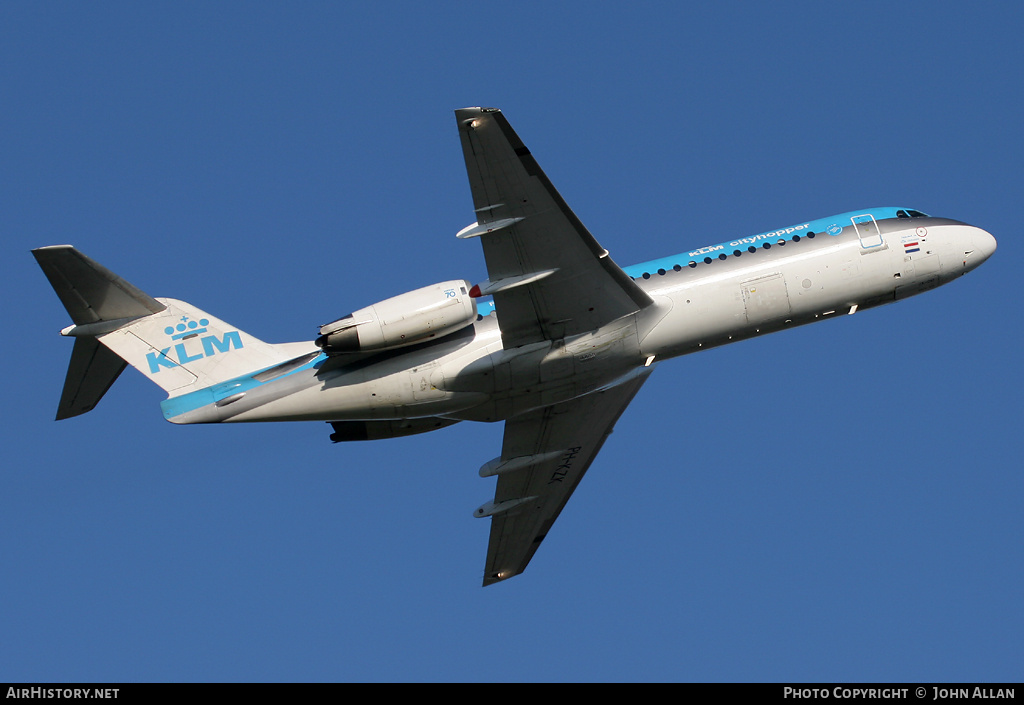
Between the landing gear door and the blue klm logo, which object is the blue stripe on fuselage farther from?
the landing gear door

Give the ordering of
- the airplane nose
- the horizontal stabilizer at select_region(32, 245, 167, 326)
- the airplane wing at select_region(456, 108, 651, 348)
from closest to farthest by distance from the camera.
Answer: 1. the airplane wing at select_region(456, 108, 651, 348)
2. the horizontal stabilizer at select_region(32, 245, 167, 326)
3. the airplane nose

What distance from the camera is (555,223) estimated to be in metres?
27.2

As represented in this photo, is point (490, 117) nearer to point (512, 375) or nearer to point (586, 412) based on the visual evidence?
point (512, 375)

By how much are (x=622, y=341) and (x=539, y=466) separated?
724cm

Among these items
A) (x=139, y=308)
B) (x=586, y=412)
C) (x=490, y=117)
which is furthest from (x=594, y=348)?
(x=139, y=308)

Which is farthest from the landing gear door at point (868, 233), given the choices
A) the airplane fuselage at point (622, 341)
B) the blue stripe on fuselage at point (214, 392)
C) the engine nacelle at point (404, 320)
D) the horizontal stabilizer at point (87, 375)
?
the horizontal stabilizer at point (87, 375)

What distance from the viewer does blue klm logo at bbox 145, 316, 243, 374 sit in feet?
98.9

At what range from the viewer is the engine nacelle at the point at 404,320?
27.5 m

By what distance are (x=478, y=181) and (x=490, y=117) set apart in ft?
5.17

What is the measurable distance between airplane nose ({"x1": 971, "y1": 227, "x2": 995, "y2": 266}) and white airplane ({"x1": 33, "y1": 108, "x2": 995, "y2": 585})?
0.04 metres
